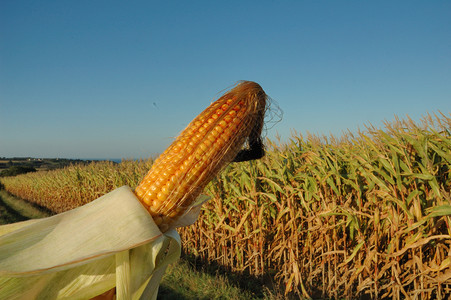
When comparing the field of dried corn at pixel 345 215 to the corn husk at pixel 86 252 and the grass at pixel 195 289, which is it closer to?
the grass at pixel 195 289

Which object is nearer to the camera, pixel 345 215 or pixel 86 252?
pixel 86 252

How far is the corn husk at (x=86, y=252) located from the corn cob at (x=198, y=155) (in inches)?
2.9

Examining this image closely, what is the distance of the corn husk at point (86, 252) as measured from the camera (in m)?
0.96

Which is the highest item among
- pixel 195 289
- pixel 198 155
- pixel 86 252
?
pixel 198 155

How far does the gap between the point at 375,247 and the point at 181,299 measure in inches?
111

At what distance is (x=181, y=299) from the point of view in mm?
4125

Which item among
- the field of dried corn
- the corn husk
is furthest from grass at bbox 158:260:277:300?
the corn husk

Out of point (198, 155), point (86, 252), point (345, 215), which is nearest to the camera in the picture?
point (86, 252)

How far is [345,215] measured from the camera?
416cm

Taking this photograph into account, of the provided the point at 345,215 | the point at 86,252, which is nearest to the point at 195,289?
the point at 345,215

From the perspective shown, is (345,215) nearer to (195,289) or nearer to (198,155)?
(195,289)

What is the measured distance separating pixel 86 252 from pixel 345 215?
13.0ft

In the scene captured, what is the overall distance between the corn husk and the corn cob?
7 centimetres

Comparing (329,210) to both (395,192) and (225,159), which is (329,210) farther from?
(225,159)
